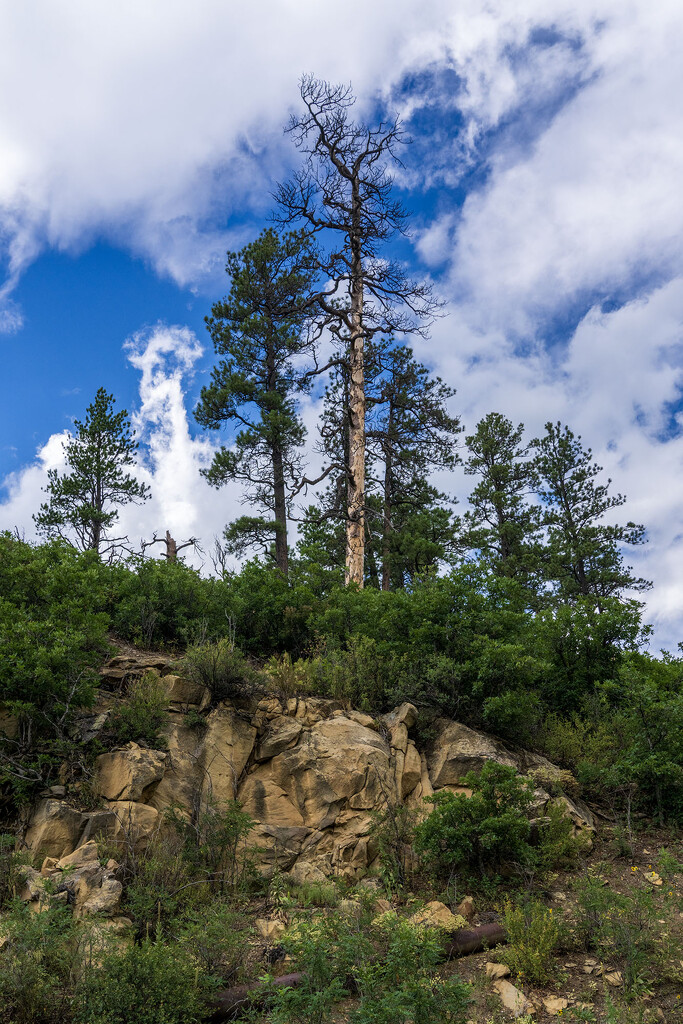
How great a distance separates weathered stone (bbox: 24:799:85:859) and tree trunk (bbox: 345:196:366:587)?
323 inches

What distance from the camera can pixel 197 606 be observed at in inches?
456

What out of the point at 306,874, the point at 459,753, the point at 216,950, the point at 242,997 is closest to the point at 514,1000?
the point at 242,997

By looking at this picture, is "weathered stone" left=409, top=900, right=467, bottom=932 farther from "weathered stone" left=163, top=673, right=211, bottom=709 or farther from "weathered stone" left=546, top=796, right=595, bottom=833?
"weathered stone" left=163, top=673, right=211, bottom=709

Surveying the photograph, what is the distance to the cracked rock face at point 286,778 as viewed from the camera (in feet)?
24.5

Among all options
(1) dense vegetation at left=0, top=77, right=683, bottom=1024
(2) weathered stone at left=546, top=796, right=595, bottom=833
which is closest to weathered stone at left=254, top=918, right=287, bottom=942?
(1) dense vegetation at left=0, top=77, right=683, bottom=1024

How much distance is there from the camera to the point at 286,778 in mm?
8617

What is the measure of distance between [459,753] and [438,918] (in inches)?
106

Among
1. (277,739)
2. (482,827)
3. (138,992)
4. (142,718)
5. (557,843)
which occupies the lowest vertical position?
(138,992)

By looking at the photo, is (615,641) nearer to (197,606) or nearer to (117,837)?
(197,606)

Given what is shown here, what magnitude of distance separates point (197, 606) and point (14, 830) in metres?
4.70

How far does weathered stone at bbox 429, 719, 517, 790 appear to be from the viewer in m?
8.95

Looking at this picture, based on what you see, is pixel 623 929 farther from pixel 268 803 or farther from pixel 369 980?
pixel 268 803

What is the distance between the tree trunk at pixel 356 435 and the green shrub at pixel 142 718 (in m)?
6.63

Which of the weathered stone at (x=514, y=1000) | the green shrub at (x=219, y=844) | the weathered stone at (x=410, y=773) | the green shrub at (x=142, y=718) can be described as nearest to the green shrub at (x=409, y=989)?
the weathered stone at (x=514, y=1000)
